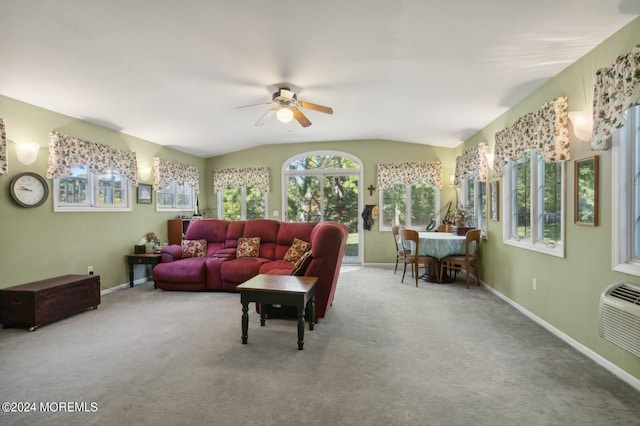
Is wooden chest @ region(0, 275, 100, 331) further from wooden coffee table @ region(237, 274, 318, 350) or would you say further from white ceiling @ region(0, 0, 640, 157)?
wooden coffee table @ region(237, 274, 318, 350)

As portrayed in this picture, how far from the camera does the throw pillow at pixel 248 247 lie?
502 centimetres

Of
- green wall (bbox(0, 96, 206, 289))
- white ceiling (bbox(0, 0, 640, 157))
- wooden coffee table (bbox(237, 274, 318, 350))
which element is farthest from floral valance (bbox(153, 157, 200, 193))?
wooden coffee table (bbox(237, 274, 318, 350))

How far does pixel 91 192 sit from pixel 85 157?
54 centimetres

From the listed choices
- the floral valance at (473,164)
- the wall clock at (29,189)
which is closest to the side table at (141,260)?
the wall clock at (29,189)

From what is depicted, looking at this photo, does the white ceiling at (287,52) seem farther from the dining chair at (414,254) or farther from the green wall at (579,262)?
the dining chair at (414,254)

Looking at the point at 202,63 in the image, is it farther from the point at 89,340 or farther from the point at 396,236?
the point at 396,236

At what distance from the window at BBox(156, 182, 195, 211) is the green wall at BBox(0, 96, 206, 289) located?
57 cm

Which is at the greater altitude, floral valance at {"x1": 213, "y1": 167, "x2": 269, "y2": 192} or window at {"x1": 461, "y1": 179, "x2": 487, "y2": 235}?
floral valance at {"x1": 213, "y1": 167, "x2": 269, "y2": 192}

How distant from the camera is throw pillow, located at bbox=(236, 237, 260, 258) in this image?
5.02 metres

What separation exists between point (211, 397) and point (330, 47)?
299cm

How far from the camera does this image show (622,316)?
2051 millimetres

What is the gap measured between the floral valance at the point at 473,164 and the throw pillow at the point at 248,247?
3730mm

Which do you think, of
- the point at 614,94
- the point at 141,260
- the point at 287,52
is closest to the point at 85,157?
the point at 141,260

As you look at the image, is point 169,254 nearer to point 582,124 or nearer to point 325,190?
point 325,190
